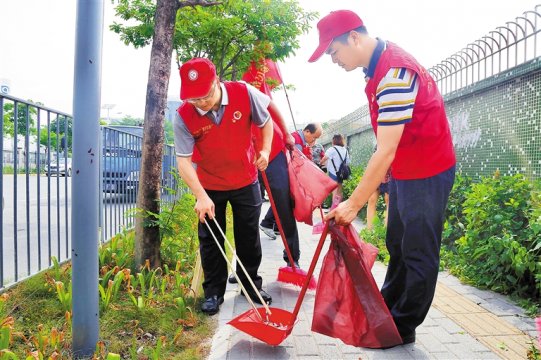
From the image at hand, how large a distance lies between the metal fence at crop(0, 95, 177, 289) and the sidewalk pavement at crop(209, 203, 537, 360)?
5.46 ft

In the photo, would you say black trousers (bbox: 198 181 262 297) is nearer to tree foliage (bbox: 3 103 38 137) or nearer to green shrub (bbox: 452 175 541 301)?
tree foliage (bbox: 3 103 38 137)

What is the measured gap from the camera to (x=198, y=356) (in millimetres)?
2664

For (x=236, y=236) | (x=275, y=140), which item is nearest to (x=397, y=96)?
(x=236, y=236)

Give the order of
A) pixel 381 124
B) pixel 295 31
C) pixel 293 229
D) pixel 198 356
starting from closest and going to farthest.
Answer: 1. pixel 381 124
2. pixel 198 356
3. pixel 293 229
4. pixel 295 31

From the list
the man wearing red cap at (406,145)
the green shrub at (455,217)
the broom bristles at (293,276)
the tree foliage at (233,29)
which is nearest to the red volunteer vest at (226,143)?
the man wearing red cap at (406,145)

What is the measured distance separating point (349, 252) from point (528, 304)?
6.57 feet

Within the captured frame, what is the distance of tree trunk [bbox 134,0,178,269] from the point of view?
4.21 m

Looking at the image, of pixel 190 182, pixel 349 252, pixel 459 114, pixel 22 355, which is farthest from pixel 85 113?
pixel 459 114

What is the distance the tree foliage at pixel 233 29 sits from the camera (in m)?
8.76

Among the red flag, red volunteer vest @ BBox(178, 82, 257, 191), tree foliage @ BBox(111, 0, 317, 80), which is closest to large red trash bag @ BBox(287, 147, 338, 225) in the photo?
red volunteer vest @ BBox(178, 82, 257, 191)

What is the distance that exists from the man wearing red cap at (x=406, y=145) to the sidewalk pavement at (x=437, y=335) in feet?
0.96

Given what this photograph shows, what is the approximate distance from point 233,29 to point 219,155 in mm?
6222

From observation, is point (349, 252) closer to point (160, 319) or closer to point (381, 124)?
point (381, 124)

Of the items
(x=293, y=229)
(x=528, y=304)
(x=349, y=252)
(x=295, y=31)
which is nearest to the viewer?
(x=349, y=252)
